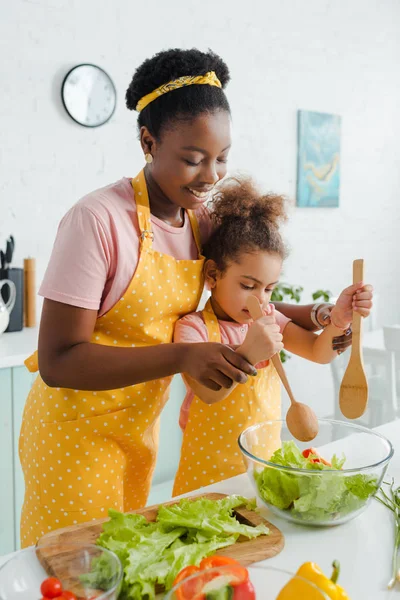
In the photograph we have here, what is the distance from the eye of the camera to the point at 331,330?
1.35 metres

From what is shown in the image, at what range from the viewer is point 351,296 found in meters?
1.24

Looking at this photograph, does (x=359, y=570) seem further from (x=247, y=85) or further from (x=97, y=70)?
(x=247, y=85)

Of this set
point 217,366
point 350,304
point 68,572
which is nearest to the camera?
point 68,572

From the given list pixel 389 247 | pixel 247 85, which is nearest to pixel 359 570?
pixel 247 85

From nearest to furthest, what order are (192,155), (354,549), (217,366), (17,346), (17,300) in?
(354,549)
(217,366)
(192,155)
(17,346)
(17,300)

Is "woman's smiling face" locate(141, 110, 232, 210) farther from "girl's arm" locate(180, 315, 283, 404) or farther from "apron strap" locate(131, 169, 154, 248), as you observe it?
"girl's arm" locate(180, 315, 283, 404)

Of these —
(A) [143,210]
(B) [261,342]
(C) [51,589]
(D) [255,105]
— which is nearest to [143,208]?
(A) [143,210]

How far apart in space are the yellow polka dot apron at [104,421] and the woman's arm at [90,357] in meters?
0.10

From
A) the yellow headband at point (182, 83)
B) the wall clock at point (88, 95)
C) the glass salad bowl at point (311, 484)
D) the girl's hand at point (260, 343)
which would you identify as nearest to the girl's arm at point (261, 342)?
the girl's hand at point (260, 343)

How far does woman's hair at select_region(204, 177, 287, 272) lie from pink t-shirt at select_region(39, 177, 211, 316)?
5.4 inches

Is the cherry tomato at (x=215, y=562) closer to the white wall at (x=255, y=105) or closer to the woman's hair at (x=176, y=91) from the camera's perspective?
the woman's hair at (x=176, y=91)

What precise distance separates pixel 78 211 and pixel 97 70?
1.71m

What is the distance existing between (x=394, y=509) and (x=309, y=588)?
41 centimetres

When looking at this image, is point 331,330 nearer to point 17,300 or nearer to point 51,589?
point 51,589
